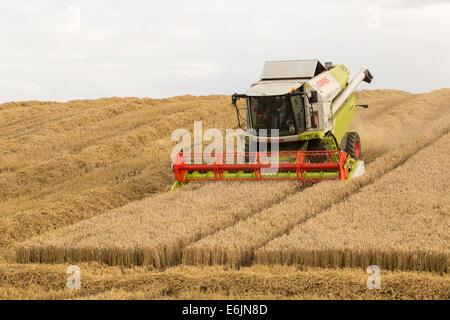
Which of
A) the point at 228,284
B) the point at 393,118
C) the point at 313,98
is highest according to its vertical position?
the point at 313,98

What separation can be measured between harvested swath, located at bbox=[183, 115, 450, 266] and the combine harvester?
0.62m

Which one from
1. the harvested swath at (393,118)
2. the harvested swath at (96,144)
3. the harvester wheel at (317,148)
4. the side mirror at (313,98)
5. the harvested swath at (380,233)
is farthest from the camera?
the harvested swath at (393,118)

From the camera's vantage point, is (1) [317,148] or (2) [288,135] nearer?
(2) [288,135]

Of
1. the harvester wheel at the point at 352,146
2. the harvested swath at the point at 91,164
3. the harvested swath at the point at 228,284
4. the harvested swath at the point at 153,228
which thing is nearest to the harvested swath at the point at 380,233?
the harvested swath at the point at 228,284

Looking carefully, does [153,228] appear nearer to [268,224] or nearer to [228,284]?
[268,224]

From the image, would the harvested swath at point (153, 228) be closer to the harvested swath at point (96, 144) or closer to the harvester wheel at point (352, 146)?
the harvester wheel at point (352, 146)

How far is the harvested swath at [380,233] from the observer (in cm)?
734

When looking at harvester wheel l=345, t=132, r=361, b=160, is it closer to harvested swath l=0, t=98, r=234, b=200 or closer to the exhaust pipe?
the exhaust pipe

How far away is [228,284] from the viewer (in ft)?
22.7

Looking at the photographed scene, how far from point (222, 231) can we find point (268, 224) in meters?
0.78

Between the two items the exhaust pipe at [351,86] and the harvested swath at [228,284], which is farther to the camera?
the exhaust pipe at [351,86]

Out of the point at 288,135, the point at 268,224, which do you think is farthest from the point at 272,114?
the point at 268,224

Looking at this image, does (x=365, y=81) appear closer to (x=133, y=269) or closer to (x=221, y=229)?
(x=221, y=229)

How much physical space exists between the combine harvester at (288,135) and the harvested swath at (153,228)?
88 cm
